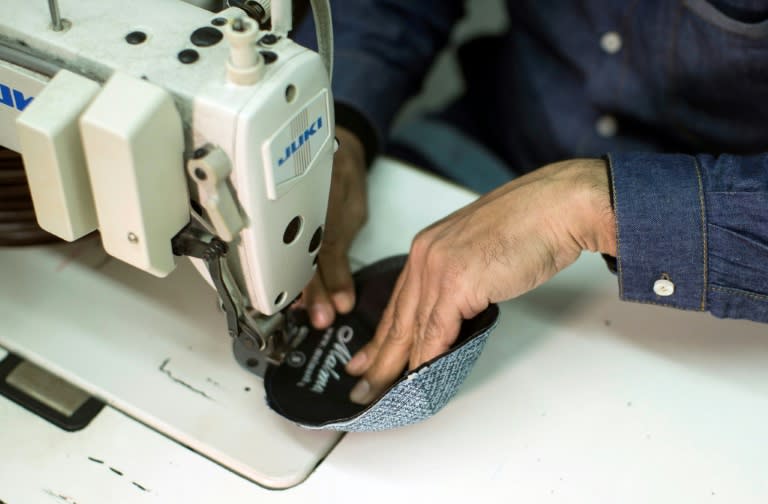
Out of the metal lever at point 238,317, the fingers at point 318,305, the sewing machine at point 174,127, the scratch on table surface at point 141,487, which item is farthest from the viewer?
the fingers at point 318,305

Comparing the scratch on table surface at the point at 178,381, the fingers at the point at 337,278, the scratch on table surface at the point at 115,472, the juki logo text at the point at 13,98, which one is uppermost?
the juki logo text at the point at 13,98

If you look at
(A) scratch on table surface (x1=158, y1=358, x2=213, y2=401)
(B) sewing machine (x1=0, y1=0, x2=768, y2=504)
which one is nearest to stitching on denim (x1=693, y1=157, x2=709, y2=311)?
(B) sewing machine (x1=0, y1=0, x2=768, y2=504)

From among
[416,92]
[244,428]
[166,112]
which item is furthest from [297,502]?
[416,92]

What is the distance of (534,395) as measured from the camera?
102 centimetres

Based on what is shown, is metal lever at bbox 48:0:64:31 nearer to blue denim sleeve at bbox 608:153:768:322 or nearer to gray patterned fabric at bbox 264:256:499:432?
gray patterned fabric at bbox 264:256:499:432

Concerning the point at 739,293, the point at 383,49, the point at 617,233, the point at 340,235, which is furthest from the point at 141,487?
the point at 383,49

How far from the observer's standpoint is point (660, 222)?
3.15ft

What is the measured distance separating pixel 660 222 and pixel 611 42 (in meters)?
0.50

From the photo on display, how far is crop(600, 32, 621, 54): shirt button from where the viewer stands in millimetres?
1358

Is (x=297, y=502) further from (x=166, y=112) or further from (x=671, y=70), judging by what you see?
(x=671, y=70)

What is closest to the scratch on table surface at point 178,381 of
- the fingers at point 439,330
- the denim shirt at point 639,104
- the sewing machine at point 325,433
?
the sewing machine at point 325,433

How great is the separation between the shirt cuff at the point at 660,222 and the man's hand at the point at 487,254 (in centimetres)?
2

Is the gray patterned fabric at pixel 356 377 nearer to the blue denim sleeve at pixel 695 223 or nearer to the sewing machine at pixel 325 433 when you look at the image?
the sewing machine at pixel 325 433

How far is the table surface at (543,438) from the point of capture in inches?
36.7
